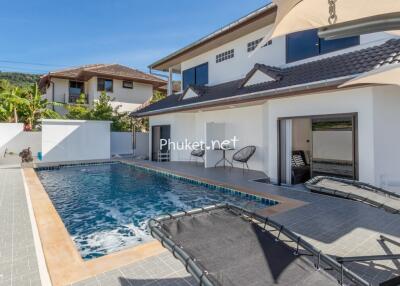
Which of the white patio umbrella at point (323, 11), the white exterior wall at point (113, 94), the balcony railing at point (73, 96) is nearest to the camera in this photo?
the white patio umbrella at point (323, 11)

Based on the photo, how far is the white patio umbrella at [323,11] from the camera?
2.79 meters

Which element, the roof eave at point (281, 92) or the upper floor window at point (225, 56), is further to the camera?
the upper floor window at point (225, 56)

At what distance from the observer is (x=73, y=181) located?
11.7 m

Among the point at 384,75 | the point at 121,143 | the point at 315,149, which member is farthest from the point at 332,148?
the point at 121,143

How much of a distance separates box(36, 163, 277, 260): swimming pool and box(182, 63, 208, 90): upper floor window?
304 inches

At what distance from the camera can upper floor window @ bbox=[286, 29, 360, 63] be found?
9.72 metres

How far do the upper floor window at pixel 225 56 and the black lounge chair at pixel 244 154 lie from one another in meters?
5.92

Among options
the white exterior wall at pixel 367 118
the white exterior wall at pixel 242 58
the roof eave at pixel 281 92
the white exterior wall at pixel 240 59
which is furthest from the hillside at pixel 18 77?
the white exterior wall at pixel 367 118

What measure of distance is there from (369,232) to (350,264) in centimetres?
158

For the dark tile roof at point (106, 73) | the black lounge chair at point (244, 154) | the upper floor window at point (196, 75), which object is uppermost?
the dark tile roof at point (106, 73)

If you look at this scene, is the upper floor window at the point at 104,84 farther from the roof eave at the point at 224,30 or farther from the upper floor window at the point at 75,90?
the roof eave at the point at 224,30

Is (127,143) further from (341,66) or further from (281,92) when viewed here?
(341,66)

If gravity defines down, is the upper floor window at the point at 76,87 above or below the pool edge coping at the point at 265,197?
above

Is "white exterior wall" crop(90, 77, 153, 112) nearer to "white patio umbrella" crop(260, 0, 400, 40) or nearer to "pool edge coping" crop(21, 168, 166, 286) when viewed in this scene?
"pool edge coping" crop(21, 168, 166, 286)
